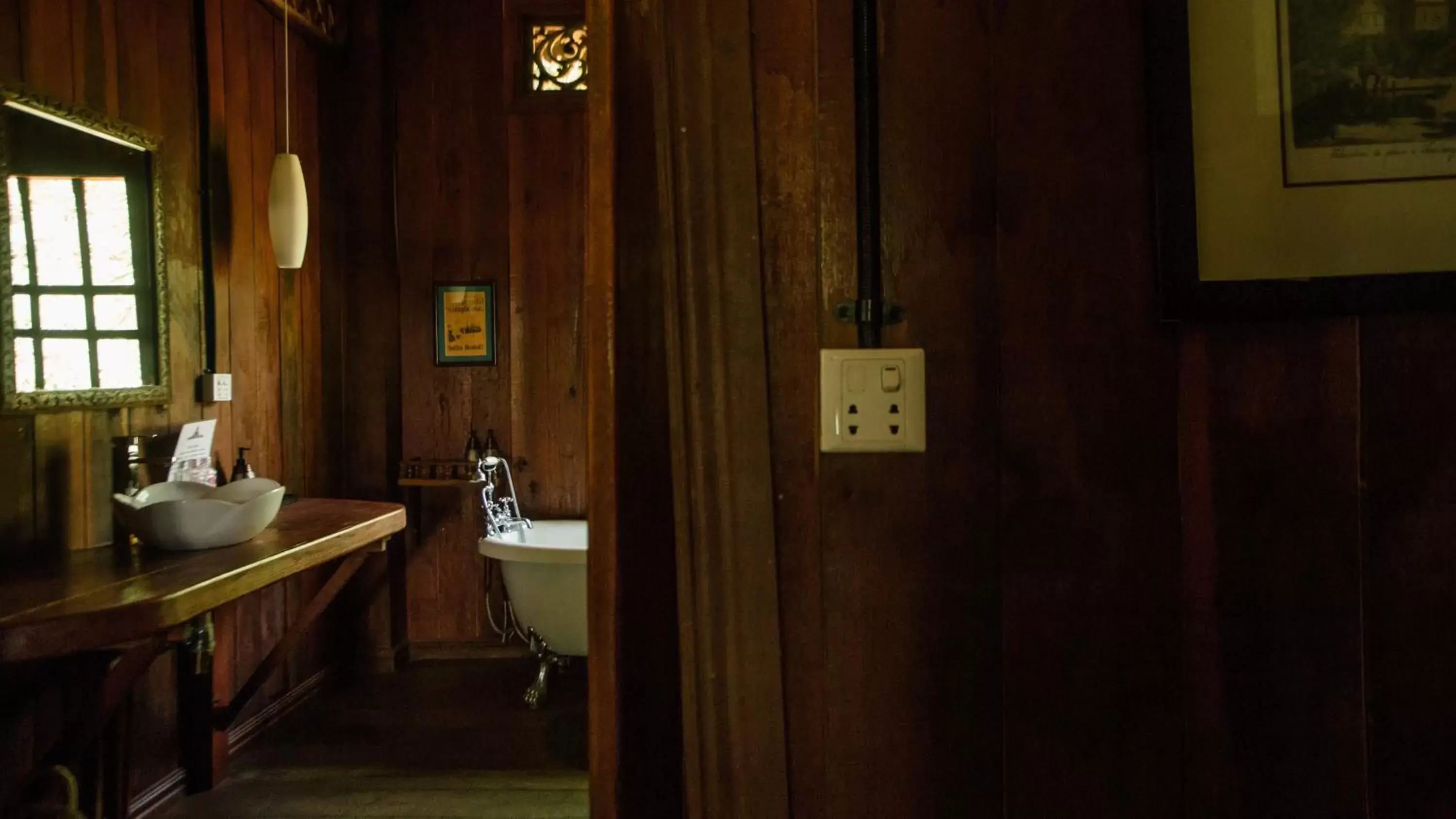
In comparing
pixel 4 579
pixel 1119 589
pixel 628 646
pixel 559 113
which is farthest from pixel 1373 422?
pixel 559 113

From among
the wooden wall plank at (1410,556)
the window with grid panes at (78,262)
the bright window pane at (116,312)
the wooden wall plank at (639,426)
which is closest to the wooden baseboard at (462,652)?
the window with grid panes at (78,262)

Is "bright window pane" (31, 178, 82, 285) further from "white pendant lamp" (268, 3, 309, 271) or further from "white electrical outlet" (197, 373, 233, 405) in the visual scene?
"white pendant lamp" (268, 3, 309, 271)

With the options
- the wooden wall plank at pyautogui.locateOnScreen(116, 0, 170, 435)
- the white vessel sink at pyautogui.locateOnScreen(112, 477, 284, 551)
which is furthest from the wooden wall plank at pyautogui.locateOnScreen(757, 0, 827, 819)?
the wooden wall plank at pyautogui.locateOnScreen(116, 0, 170, 435)

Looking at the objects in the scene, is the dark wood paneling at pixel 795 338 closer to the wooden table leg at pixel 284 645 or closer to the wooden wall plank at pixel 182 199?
the wooden table leg at pixel 284 645

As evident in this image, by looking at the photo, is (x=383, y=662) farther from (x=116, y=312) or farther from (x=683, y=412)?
(x=683, y=412)

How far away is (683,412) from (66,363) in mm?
1709

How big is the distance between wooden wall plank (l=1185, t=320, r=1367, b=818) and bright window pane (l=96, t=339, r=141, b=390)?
7.28ft

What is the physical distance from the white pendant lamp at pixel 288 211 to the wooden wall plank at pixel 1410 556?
2.58 m

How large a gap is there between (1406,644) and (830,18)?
83cm

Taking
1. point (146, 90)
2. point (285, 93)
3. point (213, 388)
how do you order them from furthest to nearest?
point (285, 93) < point (213, 388) < point (146, 90)

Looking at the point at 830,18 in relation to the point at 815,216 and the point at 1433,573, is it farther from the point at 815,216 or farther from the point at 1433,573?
the point at 1433,573

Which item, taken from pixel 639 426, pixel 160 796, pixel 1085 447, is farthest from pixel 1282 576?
pixel 160 796

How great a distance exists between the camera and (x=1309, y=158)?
69 cm

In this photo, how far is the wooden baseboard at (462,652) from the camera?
3.03m
